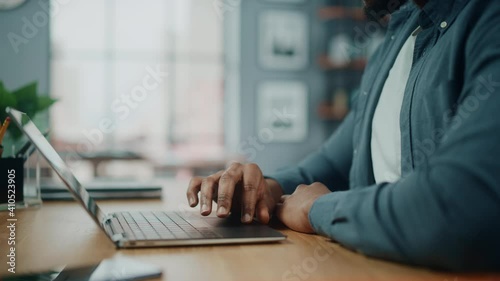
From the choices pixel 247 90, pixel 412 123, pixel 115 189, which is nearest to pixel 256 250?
pixel 412 123

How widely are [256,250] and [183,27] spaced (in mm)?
5396

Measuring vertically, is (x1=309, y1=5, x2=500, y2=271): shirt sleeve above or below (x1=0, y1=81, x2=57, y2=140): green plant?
below

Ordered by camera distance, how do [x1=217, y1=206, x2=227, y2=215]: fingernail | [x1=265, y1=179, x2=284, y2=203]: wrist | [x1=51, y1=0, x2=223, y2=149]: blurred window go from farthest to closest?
[x1=51, y1=0, x2=223, y2=149]: blurred window
[x1=265, y1=179, x2=284, y2=203]: wrist
[x1=217, y1=206, x2=227, y2=215]: fingernail

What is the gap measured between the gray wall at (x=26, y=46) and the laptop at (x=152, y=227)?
4.77m

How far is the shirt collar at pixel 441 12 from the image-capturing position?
3.07ft

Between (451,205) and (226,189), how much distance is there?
0.39 m

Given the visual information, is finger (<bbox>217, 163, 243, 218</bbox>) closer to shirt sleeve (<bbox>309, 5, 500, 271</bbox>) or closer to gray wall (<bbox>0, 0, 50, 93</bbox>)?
shirt sleeve (<bbox>309, 5, 500, 271</bbox>)

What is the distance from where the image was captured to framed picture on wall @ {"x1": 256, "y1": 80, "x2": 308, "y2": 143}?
5.79m

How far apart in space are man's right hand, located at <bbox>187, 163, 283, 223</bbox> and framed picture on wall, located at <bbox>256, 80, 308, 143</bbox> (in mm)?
4801

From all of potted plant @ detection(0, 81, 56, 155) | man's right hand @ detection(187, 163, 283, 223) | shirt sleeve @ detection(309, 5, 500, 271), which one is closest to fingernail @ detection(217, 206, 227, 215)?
man's right hand @ detection(187, 163, 283, 223)

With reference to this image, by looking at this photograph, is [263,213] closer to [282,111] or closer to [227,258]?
[227,258]

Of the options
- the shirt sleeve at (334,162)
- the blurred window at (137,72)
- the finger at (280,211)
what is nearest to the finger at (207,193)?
the finger at (280,211)

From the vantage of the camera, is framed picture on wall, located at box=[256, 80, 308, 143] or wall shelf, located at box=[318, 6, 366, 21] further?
framed picture on wall, located at box=[256, 80, 308, 143]

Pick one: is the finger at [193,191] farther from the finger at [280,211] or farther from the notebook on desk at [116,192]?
the notebook on desk at [116,192]
